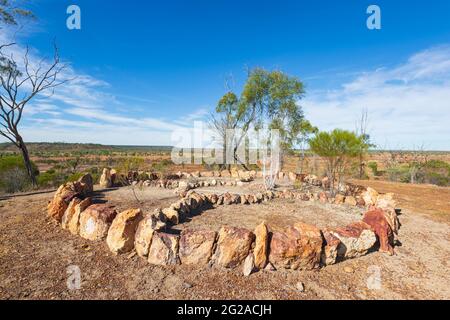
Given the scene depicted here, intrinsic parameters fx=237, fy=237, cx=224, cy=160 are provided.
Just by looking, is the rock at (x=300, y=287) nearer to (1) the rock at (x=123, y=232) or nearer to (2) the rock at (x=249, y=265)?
(2) the rock at (x=249, y=265)

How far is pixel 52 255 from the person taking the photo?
4.36m

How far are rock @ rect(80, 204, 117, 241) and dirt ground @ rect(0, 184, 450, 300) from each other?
191 mm

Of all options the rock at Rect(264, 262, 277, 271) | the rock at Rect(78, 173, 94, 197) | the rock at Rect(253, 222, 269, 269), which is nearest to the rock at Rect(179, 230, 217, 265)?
the rock at Rect(253, 222, 269, 269)

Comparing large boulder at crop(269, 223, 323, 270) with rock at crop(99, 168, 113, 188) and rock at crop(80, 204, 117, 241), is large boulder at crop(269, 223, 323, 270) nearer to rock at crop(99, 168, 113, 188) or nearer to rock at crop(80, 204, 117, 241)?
rock at crop(80, 204, 117, 241)

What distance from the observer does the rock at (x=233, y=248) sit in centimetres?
403

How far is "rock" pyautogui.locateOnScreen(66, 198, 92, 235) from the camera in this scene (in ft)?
17.5

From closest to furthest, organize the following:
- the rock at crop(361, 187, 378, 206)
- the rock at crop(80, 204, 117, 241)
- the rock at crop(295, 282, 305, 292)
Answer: the rock at crop(295, 282, 305, 292)
the rock at crop(80, 204, 117, 241)
the rock at crop(361, 187, 378, 206)

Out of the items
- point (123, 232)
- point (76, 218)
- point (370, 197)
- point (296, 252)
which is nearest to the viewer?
point (296, 252)

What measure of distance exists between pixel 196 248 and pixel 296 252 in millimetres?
1711

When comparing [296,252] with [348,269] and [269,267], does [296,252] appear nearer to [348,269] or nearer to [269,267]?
[269,267]

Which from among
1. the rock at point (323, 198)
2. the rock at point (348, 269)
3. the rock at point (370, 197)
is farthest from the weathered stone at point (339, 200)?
the rock at point (348, 269)

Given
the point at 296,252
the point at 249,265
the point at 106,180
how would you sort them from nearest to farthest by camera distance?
the point at 249,265 < the point at 296,252 < the point at 106,180

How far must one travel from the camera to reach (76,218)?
5387 mm

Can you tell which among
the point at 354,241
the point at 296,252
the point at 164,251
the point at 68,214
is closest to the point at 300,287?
the point at 296,252
